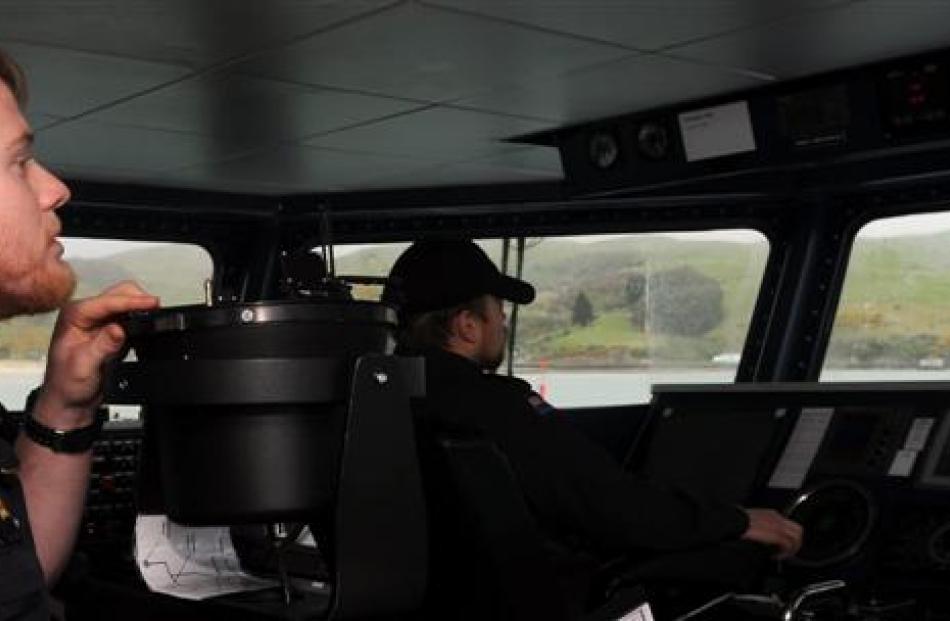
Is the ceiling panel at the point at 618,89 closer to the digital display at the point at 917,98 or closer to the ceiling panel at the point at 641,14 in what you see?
the ceiling panel at the point at 641,14

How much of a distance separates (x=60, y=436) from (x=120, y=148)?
10.2 feet

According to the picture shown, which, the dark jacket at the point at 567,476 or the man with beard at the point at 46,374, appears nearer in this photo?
the man with beard at the point at 46,374

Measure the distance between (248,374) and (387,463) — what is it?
0.60 ft

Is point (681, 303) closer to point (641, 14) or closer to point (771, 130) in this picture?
point (771, 130)

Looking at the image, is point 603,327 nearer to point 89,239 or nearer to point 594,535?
point 89,239

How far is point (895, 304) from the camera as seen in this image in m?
4.49

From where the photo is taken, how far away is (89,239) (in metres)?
4.89

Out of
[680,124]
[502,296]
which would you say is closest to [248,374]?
[502,296]

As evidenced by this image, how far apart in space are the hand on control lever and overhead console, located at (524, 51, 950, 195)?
54.3 inches

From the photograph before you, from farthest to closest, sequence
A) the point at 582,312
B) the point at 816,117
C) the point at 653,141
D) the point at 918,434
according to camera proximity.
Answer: the point at 582,312, the point at 653,141, the point at 816,117, the point at 918,434

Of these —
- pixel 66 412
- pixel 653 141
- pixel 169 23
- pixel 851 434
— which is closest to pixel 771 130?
pixel 653 141

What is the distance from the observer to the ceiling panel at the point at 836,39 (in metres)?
2.73

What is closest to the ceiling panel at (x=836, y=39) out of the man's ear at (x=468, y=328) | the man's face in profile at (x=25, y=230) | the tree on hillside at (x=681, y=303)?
the man's ear at (x=468, y=328)

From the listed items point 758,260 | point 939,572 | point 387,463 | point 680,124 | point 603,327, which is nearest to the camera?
point 387,463
